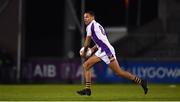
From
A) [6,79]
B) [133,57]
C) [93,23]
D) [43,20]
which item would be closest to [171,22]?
[133,57]

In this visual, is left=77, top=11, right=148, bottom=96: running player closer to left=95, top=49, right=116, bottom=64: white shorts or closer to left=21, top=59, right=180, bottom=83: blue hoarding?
left=95, top=49, right=116, bottom=64: white shorts

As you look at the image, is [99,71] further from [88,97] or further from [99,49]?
[88,97]

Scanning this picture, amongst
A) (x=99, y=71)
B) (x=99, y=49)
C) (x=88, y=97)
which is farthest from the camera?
(x=99, y=71)

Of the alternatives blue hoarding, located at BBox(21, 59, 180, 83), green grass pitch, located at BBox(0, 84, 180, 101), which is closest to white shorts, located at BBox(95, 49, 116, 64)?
green grass pitch, located at BBox(0, 84, 180, 101)

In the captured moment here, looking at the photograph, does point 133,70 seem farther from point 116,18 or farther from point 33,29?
point 33,29

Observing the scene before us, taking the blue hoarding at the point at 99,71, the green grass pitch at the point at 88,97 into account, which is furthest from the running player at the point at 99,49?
the blue hoarding at the point at 99,71

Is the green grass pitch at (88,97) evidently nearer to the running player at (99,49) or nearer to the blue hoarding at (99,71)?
the running player at (99,49)

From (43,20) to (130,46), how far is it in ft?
17.7

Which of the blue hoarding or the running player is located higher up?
the running player

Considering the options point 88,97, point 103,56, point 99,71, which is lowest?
point 88,97

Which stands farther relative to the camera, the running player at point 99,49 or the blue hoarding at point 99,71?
the blue hoarding at point 99,71

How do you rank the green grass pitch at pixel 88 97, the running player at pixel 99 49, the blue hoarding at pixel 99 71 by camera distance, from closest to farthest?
the green grass pitch at pixel 88 97, the running player at pixel 99 49, the blue hoarding at pixel 99 71

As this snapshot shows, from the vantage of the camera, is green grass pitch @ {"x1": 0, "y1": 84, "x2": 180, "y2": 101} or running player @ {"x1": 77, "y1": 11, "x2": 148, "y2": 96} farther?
running player @ {"x1": 77, "y1": 11, "x2": 148, "y2": 96}

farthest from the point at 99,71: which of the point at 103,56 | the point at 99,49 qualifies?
the point at 103,56
